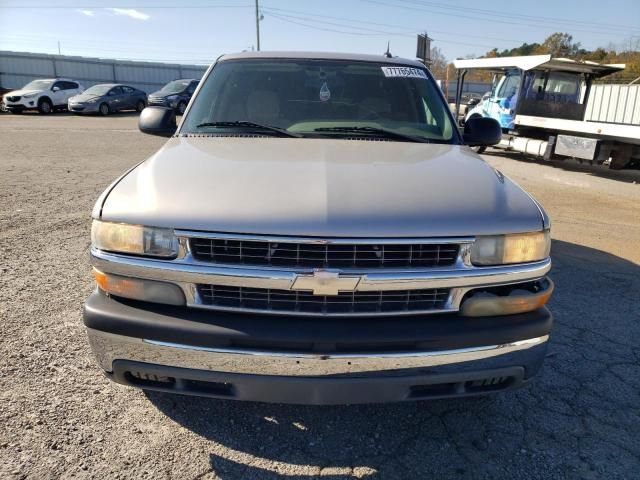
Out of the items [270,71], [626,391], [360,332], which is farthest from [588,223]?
[360,332]

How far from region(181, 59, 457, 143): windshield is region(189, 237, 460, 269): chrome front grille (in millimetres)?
1353

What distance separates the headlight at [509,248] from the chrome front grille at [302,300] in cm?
28

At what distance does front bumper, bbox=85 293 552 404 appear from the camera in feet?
6.48

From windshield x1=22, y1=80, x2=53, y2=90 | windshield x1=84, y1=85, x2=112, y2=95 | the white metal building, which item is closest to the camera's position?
windshield x1=22, y1=80, x2=53, y2=90

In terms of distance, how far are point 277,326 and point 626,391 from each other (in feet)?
7.22

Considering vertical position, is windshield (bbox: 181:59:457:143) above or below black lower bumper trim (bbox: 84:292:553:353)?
above

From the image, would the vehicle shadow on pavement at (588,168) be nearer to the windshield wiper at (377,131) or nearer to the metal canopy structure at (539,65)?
the metal canopy structure at (539,65)

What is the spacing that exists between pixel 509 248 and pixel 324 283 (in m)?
0.82

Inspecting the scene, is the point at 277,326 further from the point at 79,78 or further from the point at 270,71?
the point at 79,78

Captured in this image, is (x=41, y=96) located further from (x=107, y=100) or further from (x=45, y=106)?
(x=107, y=100)

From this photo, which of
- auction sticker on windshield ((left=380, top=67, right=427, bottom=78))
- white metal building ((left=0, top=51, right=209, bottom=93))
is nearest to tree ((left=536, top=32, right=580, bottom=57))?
white metal building ((left=0, top=51, right=209, bottom=93))

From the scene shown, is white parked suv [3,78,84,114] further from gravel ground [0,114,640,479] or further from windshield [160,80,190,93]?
gravel ground [0,114,640,479]

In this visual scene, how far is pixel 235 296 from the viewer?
2053 mm

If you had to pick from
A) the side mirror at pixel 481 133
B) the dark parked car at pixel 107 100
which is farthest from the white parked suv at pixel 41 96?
the side mirror at pixel 481 133
